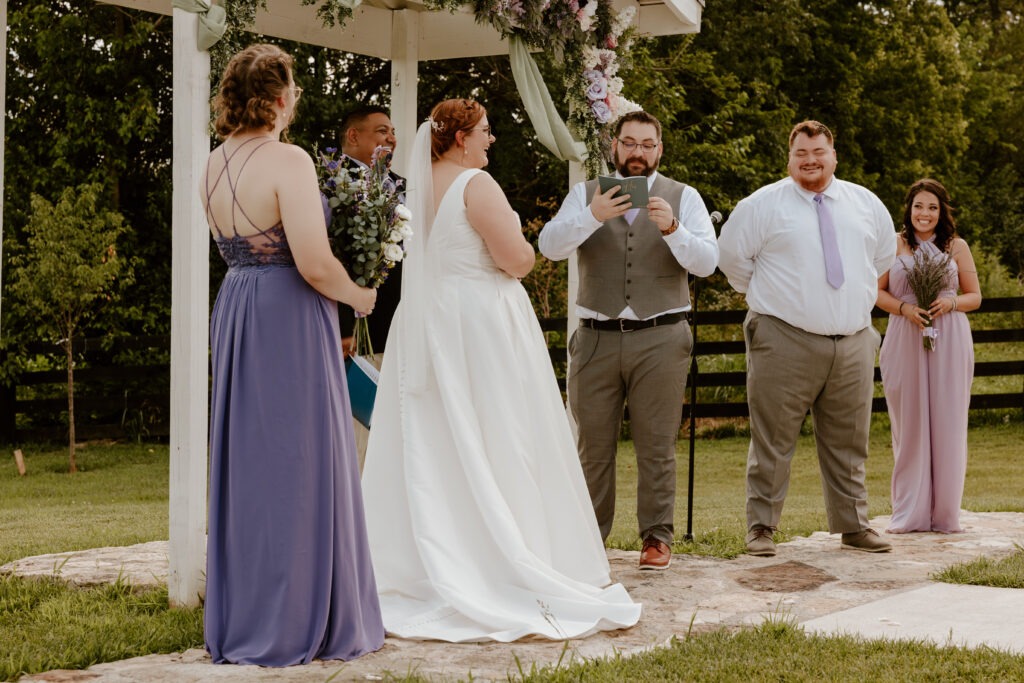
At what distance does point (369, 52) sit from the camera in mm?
7168

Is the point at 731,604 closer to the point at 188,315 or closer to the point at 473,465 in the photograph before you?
the point at 473,465

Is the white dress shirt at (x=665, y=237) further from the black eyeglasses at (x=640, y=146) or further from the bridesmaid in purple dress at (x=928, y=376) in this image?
the bridesmaid in purple dress at (x=928, y=376)

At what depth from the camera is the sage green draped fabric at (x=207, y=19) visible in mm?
4883

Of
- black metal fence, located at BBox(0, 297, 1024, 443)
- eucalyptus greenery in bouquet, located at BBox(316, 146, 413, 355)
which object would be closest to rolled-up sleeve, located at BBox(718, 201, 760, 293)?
eucalyptus greenery in bouquet, located at BBox(316, 146, 413, 355)

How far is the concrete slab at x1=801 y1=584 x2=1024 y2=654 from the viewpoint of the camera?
4.46m

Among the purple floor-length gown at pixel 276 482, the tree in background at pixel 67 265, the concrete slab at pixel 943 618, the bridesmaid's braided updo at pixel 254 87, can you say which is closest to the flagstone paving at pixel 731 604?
the concrete slab at pixel 943 618

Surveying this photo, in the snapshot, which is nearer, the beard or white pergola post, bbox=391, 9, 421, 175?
the beard

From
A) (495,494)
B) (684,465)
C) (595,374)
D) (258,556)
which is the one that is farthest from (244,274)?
(684,465)

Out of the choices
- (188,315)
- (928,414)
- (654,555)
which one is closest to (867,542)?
(928,414)

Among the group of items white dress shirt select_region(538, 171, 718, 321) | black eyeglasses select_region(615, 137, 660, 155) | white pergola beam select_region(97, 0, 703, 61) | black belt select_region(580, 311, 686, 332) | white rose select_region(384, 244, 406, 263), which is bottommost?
black belt select_region(580, 311, 686, 332)

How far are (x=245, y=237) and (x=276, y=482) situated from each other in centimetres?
85

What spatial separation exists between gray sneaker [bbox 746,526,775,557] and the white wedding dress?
133cm

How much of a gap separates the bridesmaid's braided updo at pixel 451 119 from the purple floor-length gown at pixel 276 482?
4.00ft

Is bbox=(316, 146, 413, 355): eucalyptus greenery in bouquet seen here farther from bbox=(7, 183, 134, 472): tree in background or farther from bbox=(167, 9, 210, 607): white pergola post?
bbox=(7, 183, 134, 472): tree in background
